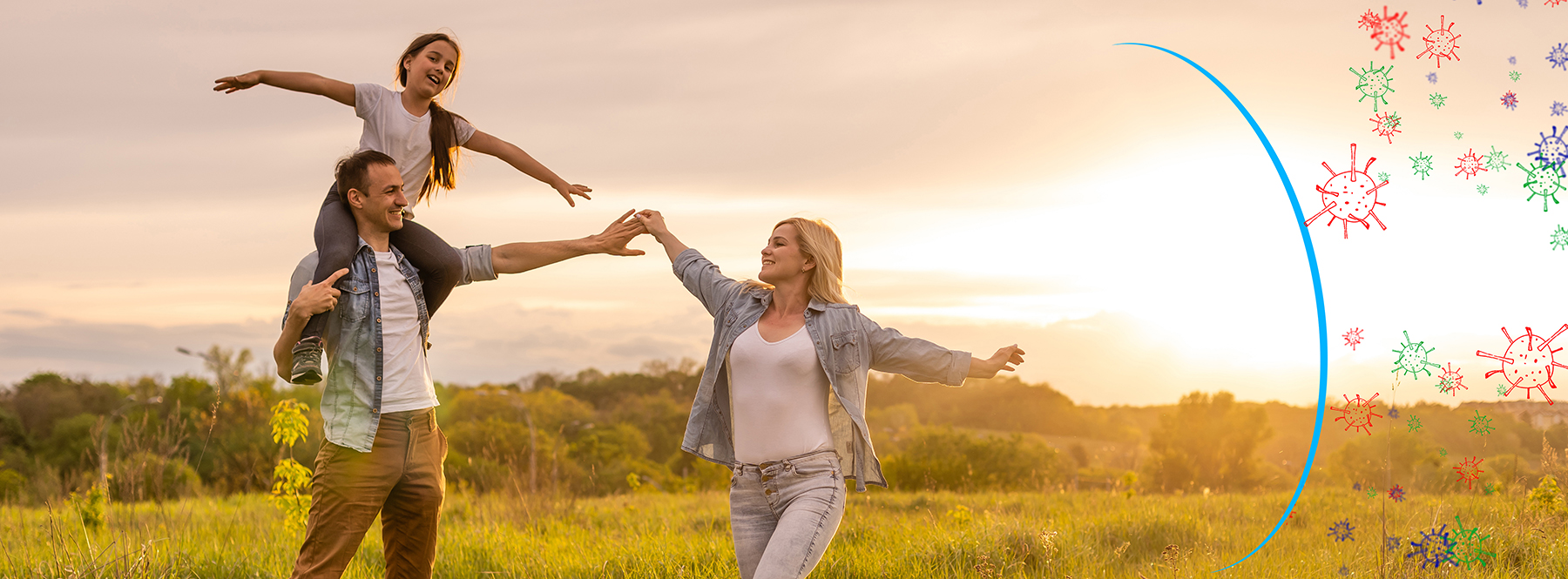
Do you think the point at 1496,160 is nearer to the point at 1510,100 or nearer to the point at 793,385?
the point at 1510,100

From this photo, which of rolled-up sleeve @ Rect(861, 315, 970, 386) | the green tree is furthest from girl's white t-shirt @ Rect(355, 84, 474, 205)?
the green tree

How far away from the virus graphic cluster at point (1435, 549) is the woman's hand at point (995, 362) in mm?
3378

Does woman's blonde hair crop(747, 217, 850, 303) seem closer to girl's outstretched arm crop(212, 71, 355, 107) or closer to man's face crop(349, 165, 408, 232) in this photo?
man's face crop(349, 165, 408, 232)

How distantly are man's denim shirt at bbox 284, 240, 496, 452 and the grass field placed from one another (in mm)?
2444

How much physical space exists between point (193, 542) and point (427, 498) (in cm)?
488

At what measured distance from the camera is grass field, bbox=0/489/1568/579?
6.56 meters

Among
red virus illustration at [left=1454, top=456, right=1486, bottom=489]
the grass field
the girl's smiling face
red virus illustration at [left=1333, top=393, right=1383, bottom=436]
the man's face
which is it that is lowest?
the grass field

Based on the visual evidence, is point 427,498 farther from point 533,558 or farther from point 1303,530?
point 1303,530

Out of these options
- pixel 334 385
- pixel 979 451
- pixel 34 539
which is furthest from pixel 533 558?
pixel 979 451

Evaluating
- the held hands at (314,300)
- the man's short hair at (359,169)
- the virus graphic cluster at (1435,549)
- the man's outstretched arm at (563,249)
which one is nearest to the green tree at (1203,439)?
the virus graphic cluster at (1435,549)

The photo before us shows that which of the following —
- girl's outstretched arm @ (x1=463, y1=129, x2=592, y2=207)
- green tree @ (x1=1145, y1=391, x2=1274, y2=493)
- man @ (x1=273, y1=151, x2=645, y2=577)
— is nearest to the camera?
man @ (x1=273, y1=151, x2=645, y2=577)

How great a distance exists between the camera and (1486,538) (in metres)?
6.56

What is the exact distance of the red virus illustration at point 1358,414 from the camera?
19.9 feet

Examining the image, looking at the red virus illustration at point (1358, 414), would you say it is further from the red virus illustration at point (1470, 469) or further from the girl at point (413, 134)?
the girl at point (413, 134)
